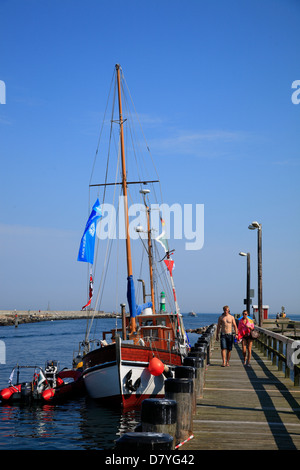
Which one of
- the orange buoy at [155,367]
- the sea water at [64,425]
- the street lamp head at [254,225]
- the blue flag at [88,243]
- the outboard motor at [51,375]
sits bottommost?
the sea water at [64,425]

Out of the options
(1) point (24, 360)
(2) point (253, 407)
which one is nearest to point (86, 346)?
(2) point (253, 407)

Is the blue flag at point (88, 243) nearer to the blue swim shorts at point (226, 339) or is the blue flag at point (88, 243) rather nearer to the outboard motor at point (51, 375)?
the outboard motor at point (51, 375)

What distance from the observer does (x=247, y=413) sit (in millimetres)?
11102

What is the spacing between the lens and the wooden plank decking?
28.6 feet

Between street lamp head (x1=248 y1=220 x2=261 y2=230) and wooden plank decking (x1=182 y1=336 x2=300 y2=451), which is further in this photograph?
street lamp head (x1=248 y1=220 x2=261 y2=230)

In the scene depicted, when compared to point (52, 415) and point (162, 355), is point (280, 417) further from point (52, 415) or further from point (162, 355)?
point (52, 415)

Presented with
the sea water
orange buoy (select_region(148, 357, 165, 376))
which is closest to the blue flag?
orange buoy (select_region(148, 357, 165, 376))

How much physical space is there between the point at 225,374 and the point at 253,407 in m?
5.68

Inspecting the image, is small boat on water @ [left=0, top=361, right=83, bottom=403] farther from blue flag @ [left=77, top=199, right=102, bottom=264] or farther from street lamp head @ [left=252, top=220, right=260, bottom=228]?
street lamp head @ [left=252, top=220, right=260, bottom=228]

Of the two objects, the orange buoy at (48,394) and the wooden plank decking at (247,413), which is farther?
the orange buoy at (48,394)

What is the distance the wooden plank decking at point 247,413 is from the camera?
28.6 ft

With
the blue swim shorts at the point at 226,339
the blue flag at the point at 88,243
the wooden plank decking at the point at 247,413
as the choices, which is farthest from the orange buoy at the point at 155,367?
the blue flag at the point at 88,243

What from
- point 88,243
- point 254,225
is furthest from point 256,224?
point 88,243

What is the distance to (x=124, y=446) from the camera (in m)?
5.61
